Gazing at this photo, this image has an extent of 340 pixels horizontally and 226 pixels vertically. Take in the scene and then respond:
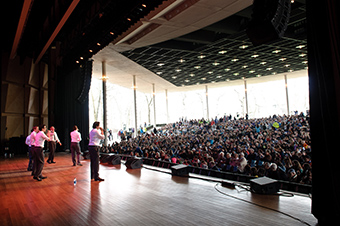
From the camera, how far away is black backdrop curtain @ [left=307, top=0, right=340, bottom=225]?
2832mm

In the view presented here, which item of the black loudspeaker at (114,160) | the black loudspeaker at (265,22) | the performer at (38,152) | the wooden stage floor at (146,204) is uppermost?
the black loudspeaker at (265,22)

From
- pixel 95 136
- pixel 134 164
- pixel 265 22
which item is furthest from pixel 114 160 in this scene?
pixel 265 22

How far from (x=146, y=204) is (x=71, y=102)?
13.6 metres

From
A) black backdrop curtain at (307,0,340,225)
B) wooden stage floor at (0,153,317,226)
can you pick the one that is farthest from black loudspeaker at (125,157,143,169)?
black backdrop curtain at (307,0,340,225)

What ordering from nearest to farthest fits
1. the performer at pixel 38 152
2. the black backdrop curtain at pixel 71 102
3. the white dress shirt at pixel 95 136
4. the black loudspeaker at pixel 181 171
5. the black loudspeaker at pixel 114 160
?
the white dress shirt at pixel 95 136
the black loudspeaker at pixel 181 171
the performer at pixel 38 152
the black loudspeaker at pixel 114 160
the black backdrop curtain at pixel 71 102

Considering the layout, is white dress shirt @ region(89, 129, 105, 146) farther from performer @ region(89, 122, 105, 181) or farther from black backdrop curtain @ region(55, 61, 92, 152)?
black backdrop curtain @ region(55, 61, 92, 152)

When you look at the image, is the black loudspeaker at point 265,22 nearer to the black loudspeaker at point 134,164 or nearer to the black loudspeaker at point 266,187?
the black loudspeaker at point 266,187

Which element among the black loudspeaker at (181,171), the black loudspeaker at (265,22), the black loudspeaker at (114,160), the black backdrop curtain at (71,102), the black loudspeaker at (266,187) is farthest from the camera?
the black backdrop curtain at (71,102)

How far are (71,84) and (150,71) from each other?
38.1ft

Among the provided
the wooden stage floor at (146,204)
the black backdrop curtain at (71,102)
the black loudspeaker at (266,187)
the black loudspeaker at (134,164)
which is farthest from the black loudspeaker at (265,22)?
the black backdrop curtain at (71,102)

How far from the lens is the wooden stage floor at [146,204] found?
362 cm

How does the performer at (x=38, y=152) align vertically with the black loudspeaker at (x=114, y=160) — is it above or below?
above

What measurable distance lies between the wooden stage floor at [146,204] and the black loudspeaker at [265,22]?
295 cm

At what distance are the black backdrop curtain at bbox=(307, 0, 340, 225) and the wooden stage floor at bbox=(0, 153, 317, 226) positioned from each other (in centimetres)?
60
